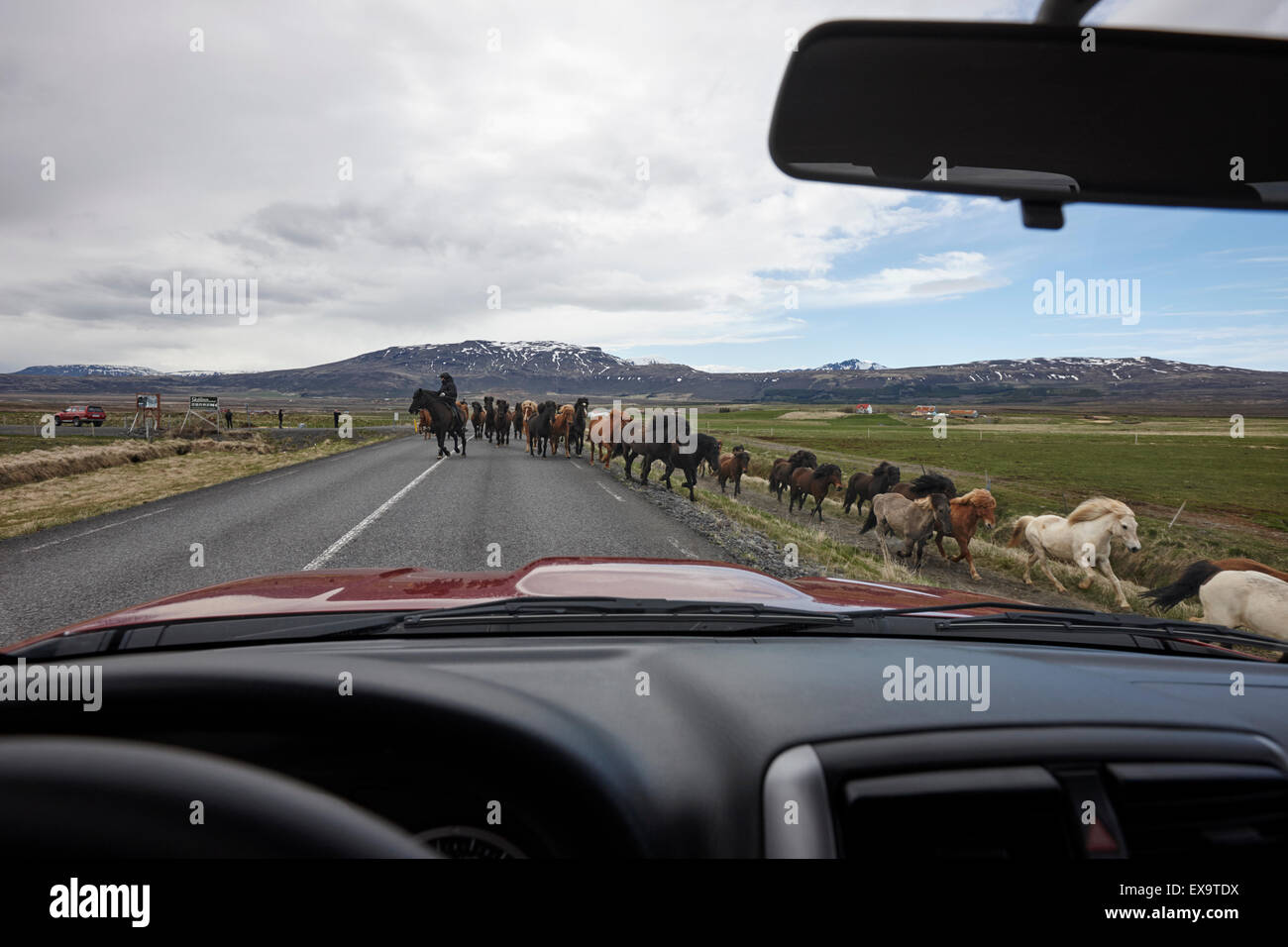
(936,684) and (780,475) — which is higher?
(936,684)

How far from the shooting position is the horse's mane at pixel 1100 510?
1102cm

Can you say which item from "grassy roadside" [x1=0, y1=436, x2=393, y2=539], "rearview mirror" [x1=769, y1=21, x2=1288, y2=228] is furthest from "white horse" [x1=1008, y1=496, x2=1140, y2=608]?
"grassy roadside" [x1=0, y1=436, x2=393, y2=539]

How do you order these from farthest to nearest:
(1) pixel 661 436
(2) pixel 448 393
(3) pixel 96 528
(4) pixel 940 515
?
(2) pixel 448 393, (1) pixel 661 436, (4) pixel 940 515, (3) pixel 96 528

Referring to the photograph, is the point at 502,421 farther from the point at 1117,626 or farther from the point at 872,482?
the point at 1117,626

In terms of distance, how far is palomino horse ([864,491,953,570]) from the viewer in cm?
1247

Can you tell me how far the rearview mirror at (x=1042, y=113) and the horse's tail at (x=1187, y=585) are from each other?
22.1ft

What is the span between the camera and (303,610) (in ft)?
7.99

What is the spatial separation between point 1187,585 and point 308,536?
11.2m

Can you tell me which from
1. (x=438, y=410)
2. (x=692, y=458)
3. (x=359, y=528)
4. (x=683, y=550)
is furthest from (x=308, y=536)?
(x=438, y=410)

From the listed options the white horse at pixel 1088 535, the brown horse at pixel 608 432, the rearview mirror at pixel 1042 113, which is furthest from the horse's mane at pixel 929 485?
the rearview mirror at pixel 1042 113

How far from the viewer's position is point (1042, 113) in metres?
2.38

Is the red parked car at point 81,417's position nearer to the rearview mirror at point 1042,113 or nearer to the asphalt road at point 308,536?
the asphalt road at point 308,536

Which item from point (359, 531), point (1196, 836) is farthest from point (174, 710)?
point (359, 531)

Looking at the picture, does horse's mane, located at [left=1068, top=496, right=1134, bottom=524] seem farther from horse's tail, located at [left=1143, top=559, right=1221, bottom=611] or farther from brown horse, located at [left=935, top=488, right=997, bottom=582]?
horse's tail, located at [left=1143, top=559, right=1221, bottom=611]
